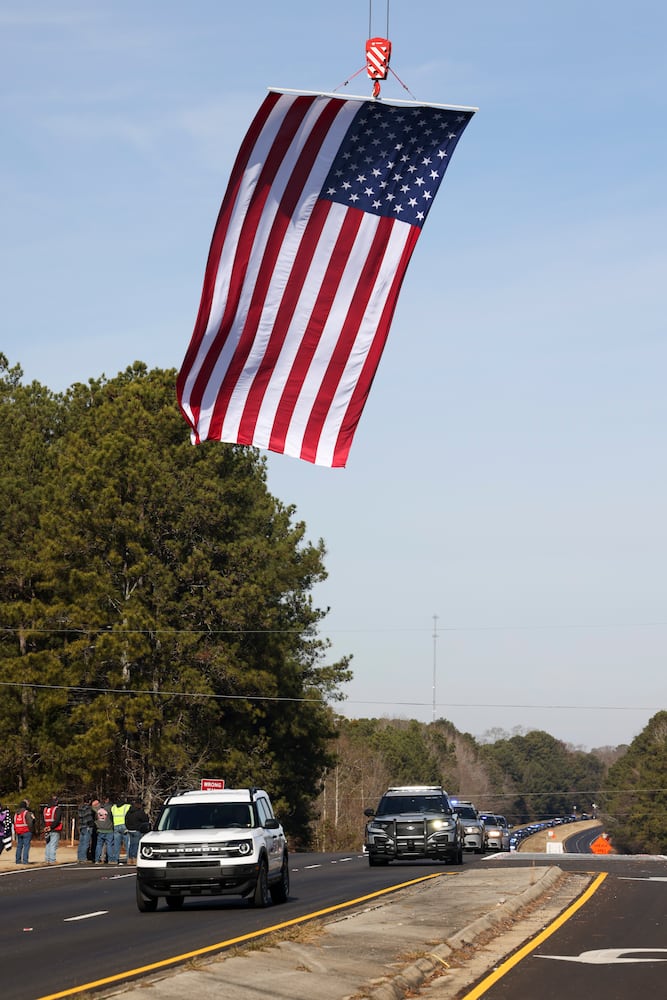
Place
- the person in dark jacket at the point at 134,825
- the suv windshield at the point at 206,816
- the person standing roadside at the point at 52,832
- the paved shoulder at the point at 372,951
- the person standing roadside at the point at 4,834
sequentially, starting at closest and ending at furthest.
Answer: the paved shoulder at the point at 372,951 → the suv windshield at the point at 206,816 → the person in dark jacket at the point at 134,825 → the person standing roadside at the point at 52,832 → the person standing roadside at the point at 4,834

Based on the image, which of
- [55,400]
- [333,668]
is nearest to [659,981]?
[333,668]

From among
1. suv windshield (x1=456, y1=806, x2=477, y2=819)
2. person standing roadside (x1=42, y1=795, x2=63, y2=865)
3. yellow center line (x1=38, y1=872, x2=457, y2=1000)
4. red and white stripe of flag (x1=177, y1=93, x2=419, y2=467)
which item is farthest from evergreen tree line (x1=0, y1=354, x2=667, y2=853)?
red and white stripe of flag (x1=177, y1=93, x2=419, y2=467)

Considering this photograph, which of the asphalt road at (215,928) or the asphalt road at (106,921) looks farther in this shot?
the asphalt road at (106,921)

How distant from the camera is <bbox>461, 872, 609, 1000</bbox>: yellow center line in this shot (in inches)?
521

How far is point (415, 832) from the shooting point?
34.9m

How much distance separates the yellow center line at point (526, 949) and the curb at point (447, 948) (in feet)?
1.87

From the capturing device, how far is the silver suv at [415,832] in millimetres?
34844

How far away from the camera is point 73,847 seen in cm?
5644

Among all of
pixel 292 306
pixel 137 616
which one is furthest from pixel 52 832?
pixel 292 306

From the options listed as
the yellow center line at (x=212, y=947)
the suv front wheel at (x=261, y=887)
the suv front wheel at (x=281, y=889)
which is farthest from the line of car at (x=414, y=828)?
the suv front wheel at (x=261, y=887)

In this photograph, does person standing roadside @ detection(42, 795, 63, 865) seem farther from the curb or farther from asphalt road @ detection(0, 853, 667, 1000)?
the curb

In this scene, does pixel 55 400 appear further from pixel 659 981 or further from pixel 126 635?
pixel 659 981

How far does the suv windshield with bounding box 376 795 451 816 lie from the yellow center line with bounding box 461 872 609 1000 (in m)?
9.86

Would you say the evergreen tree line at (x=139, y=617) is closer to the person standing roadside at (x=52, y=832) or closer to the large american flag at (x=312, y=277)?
the person standing roadside at (x=52, y=832)
